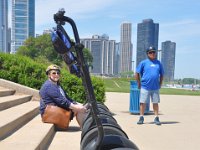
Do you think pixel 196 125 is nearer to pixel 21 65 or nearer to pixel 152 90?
pixel 152 90

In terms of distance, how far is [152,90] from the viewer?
26.8 ft

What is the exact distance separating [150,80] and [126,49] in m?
132

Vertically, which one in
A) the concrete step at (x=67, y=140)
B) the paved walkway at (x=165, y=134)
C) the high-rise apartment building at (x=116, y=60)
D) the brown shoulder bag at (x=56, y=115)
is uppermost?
the high-rise apartment building at (x=116, y=60)

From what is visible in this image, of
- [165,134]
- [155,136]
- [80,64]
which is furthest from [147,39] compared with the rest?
[80,64]

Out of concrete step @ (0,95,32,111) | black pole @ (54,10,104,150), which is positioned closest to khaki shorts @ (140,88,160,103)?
concrete step @ (0,95,32,111)

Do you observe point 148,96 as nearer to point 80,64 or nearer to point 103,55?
point 80,64

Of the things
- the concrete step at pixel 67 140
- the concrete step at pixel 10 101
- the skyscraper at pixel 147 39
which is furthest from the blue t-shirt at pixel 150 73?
the skyscraper at pixel 147 39

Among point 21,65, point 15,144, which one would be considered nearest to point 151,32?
point 21,65

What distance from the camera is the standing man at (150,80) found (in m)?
8.11

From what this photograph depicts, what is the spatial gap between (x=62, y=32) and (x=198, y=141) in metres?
4.74

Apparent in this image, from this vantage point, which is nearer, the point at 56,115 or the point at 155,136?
the point at 56,115

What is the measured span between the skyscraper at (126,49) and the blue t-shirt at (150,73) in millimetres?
119089

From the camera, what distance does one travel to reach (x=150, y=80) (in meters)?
8.14

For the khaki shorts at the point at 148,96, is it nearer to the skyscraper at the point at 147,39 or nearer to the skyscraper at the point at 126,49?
the skyscraper at the point at 147,39
